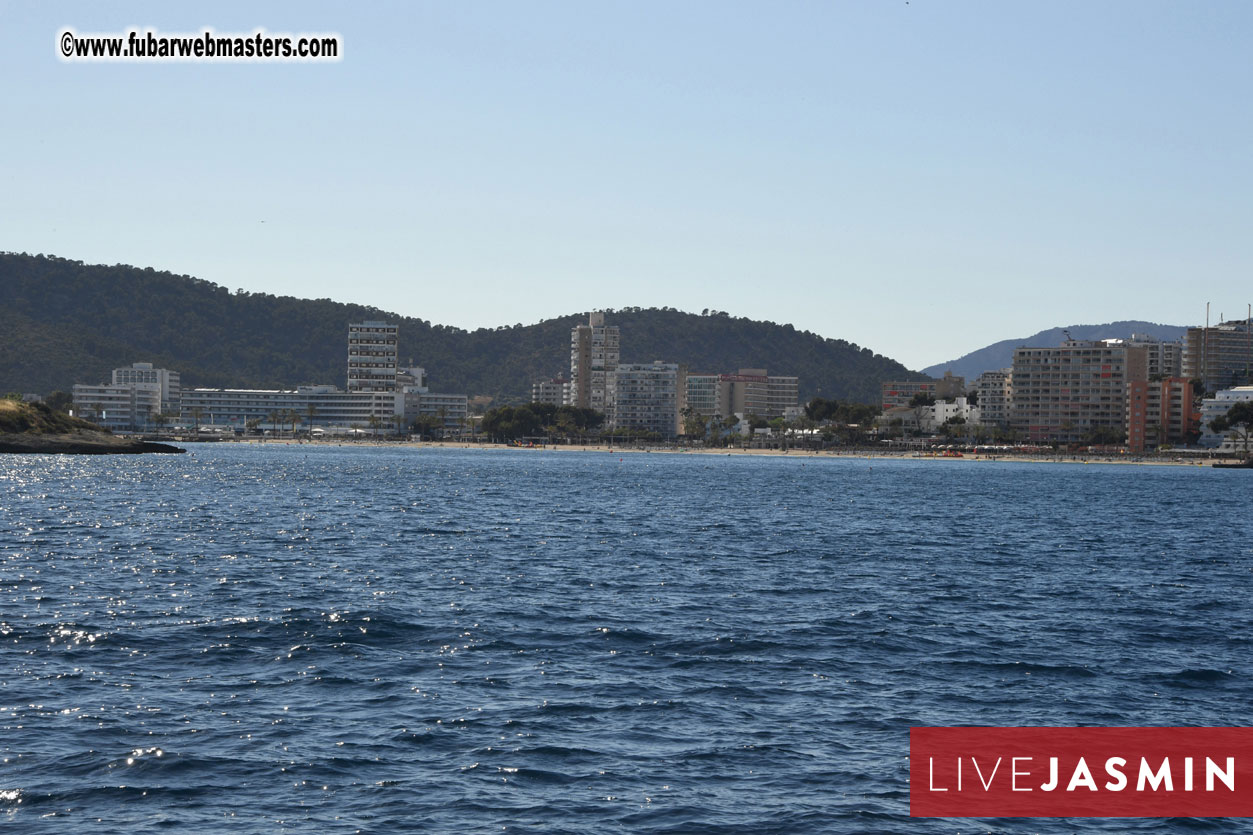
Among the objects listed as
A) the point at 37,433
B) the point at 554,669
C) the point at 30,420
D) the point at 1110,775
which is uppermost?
the point at 30,420

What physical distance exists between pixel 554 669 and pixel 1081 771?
1242 centimetres

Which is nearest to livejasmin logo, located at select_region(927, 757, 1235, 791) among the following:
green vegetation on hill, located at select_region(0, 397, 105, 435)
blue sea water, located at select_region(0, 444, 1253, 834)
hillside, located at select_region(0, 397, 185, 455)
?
blue sea water, located at select_region(0, 444, 1253, 834)

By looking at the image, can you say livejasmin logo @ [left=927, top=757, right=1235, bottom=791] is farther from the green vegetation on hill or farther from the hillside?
the green vegetation on hill

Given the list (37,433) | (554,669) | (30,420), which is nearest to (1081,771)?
(554,669)

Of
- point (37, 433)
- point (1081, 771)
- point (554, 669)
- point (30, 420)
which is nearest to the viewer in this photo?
point (1081, 771)

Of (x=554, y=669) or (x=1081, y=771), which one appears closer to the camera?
(x=1081, y=771)

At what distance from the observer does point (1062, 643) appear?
116 feet

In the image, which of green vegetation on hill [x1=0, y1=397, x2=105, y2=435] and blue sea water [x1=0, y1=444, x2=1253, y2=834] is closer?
blue sea water [x1=0, y1=444, x2=1253, y2=834]

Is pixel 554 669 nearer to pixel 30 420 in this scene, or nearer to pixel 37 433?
pixel 37 433

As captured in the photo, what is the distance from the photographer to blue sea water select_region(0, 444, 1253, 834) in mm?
20156

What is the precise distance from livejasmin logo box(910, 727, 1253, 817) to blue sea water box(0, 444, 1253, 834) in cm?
64

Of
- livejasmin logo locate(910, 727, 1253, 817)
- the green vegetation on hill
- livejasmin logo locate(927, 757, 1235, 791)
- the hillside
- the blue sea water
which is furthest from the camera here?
the green vegetation on hill

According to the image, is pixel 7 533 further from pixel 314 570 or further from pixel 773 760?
pixel 773 760

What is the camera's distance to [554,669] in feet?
98.3
